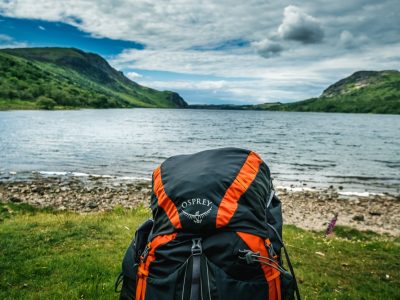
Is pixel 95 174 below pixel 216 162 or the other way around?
below

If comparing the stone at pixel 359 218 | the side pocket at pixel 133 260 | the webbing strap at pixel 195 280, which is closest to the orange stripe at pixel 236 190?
the webbing strap at pixel 195 280

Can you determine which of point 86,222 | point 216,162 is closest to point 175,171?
point 216,162

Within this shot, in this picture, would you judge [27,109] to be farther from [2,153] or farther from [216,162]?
[216,162]

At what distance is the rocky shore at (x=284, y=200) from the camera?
21188 millimetres

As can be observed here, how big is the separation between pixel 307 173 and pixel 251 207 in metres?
37.1

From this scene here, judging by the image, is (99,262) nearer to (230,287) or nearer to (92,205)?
A: (230,287)

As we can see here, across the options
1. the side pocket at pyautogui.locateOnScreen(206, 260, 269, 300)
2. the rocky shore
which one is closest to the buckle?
the side pocket at pyautogui.locateOnScreen(206, 260, 269, 300)

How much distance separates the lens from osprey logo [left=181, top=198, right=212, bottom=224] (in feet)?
11.8

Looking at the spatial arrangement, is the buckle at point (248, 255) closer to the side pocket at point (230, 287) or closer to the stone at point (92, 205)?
the side pocket at point (230, 287)

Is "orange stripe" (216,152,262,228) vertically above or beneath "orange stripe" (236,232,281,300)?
above

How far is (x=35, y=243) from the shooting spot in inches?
422

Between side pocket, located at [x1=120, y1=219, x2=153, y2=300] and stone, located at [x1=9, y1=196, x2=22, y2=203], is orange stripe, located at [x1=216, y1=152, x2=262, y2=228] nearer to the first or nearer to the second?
side pocket, located at [x1=120, y1=219, x2=153, y2=300]

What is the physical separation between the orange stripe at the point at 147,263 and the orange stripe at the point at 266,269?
0.77 meters

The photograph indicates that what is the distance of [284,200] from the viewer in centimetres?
2577
